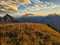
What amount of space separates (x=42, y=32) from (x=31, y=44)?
3865 millimetres

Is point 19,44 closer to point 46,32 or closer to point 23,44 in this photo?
point 23,44

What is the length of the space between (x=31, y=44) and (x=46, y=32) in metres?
4.76

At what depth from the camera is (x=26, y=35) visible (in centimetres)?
2927

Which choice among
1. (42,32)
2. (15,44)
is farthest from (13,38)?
(42,32)

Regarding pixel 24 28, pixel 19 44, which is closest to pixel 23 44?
pixel 19 44

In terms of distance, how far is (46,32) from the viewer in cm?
3147

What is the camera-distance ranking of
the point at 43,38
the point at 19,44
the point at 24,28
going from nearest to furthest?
the point at 19,44, the point at 43,38, the point at 24,28

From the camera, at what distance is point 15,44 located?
26984 millimetres

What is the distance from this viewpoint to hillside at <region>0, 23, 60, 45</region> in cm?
2770

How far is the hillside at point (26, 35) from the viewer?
2770 cm

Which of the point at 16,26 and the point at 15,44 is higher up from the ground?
the point at 16,26

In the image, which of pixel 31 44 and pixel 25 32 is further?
pixel 25 32

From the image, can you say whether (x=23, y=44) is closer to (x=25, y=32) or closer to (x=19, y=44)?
(x=19, y=44)

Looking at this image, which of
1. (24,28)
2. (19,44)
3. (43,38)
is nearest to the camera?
(19,44)
